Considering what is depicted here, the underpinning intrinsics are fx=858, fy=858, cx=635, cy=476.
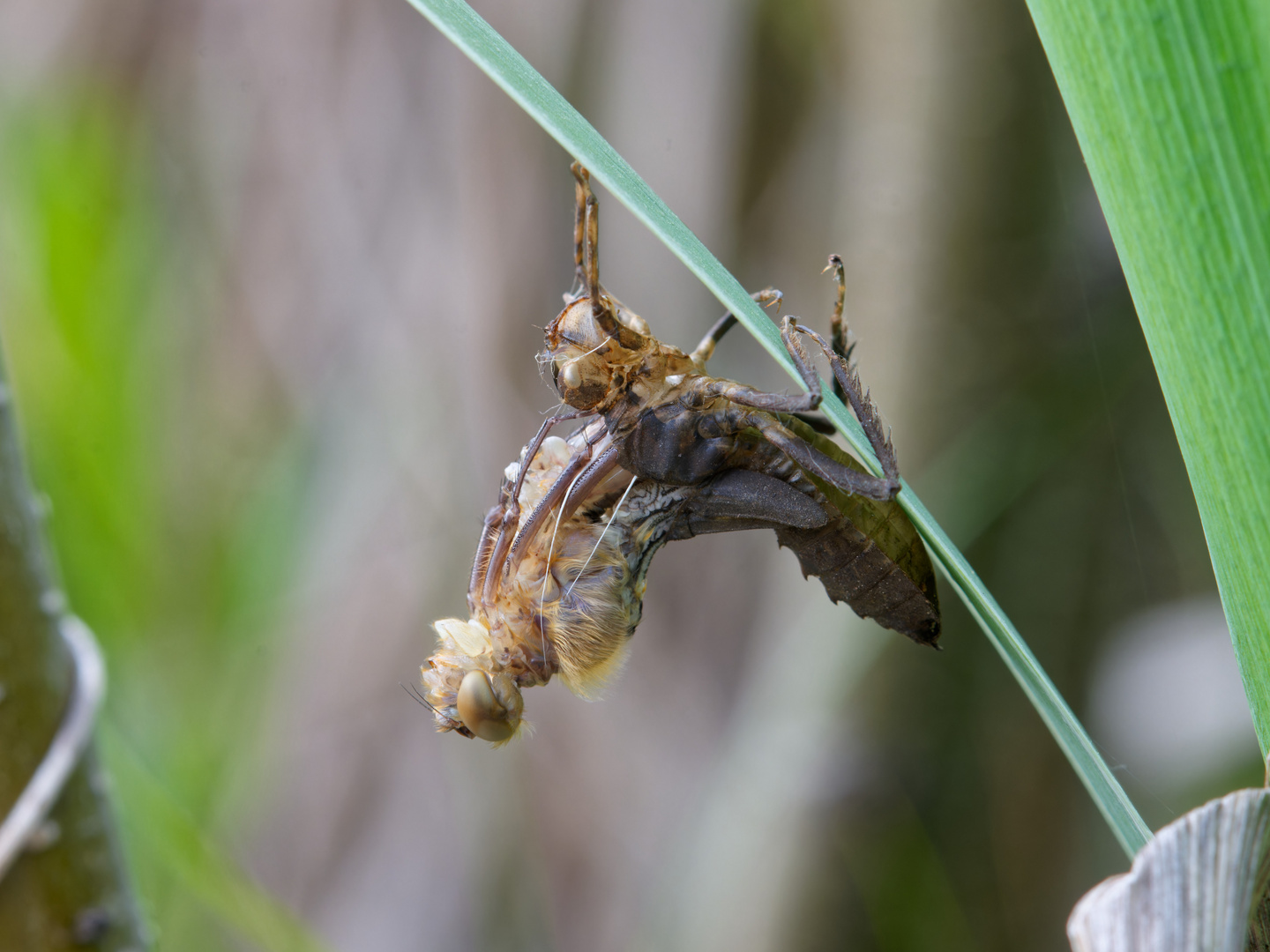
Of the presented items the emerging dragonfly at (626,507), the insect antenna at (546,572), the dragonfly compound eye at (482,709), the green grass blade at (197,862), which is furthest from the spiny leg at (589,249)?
the green grass blade at (197,862)

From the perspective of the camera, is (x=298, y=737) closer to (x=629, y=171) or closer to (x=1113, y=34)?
(x=629, y=171)

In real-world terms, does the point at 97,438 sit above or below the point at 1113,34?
below

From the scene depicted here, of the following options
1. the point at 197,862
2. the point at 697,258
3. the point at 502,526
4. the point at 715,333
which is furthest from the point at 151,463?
the point at 697,258

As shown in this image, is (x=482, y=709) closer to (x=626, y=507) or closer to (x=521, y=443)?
(x=626, y=507)

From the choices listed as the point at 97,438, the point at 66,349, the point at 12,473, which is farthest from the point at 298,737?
the point at 12,473

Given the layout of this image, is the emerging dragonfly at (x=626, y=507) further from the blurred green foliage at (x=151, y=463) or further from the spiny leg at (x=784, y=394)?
the blurred green foliage at (x=151, y=463)
